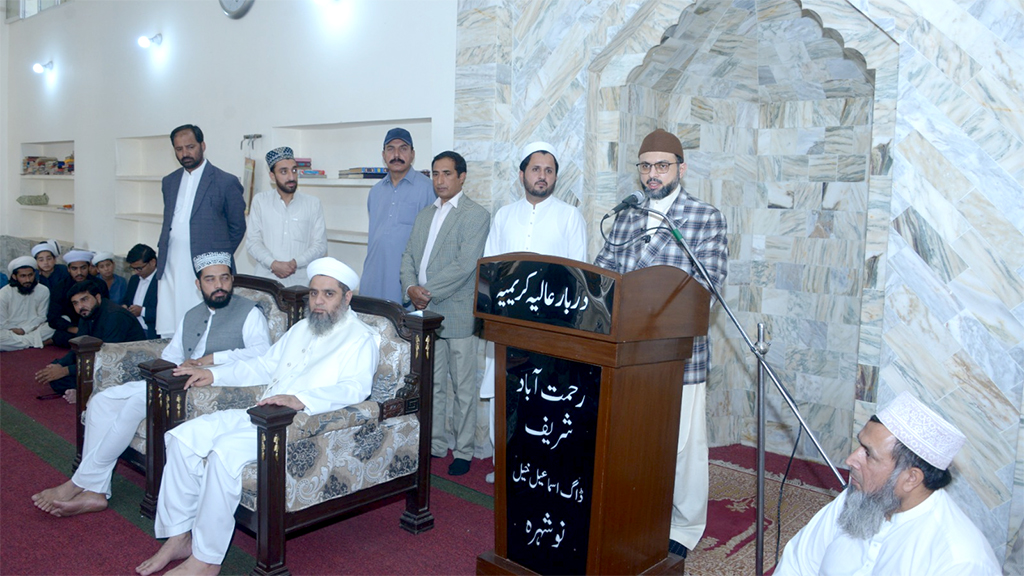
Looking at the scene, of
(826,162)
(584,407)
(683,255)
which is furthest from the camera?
(826,162)

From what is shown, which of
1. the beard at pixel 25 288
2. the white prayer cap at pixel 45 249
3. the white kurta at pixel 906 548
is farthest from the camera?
the white prayer cap at pixel 45 249

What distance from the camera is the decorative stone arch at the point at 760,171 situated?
4195mm

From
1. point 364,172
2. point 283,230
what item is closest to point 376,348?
Answer: point 283,230

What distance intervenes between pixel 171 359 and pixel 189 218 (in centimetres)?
132

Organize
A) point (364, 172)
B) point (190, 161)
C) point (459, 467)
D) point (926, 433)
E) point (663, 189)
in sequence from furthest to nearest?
1. point (364, 172)
2. point (190, 161)
3. point (459, 467)
4. point (663, 189)
5. point (926, 433)

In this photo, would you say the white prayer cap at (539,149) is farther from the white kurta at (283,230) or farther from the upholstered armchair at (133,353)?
the white kurta at (283,230)

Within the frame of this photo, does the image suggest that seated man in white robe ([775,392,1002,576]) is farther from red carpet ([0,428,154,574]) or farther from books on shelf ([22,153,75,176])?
books on shelf ([22,153,75,176])

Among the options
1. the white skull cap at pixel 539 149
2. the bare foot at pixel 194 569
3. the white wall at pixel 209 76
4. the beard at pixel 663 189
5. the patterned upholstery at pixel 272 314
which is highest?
the white wall at pixel 209 76

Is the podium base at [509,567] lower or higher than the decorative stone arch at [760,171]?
lower

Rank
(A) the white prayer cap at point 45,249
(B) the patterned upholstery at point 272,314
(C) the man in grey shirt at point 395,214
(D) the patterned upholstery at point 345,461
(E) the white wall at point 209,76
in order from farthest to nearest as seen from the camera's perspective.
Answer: (A) the white prayer cap at point 45,249, (E) the white wall at point 209,76, (C) the man in grey shirt at point 395,214, (B) the patterned upholstery at point 272,314, (D) the patterned upholstery at point 345,461

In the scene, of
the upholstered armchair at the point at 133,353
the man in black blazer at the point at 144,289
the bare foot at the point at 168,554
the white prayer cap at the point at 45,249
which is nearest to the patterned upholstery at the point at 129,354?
the upholstered armchair at the point at 133,353

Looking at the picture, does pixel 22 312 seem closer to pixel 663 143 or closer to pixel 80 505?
pixel 80 505

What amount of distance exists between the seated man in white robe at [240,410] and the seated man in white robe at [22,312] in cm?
477

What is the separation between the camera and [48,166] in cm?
966
